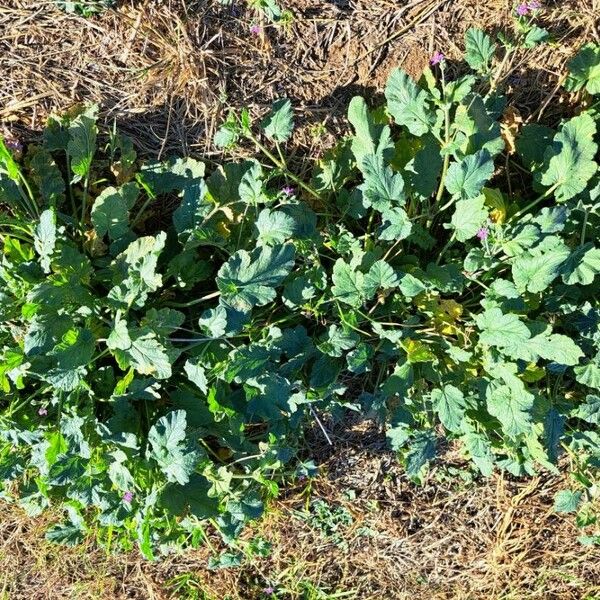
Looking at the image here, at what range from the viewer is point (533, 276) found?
2469 mm

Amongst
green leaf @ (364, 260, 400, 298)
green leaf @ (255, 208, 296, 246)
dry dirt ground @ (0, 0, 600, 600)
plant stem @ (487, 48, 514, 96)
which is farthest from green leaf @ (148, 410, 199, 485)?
plant stem @ (487, 48, 514, 96)

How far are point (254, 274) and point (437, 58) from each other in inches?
45.8

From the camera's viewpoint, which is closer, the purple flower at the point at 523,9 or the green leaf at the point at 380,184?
the green leaf at the point at 380,184

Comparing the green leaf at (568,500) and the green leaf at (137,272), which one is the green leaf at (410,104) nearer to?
the green leaf at (137,272)

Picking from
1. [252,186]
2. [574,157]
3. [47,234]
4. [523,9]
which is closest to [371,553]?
[252,186]

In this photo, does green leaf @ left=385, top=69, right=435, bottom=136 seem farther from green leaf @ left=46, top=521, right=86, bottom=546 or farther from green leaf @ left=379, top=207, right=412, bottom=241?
green leaf @ left=46, top=521, right=86, bottom=546

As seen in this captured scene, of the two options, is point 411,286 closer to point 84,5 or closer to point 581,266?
point 581,266

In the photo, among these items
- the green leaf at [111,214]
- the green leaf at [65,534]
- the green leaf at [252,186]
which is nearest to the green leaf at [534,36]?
the green leaf at [252,186]

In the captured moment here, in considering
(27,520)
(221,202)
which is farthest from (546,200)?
(27,520)

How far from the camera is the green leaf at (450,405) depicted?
2.61 m

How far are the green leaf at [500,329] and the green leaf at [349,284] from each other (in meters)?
0.46

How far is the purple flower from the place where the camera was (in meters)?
2.72

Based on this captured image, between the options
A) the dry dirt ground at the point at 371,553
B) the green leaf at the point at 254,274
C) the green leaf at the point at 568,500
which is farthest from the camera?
the dry dirt ground at the point at 371,553

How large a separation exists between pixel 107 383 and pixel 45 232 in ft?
2.22
